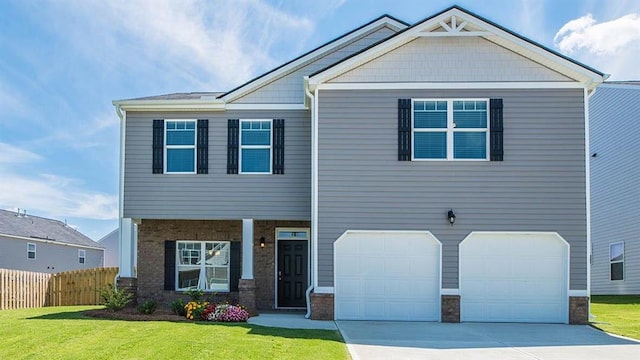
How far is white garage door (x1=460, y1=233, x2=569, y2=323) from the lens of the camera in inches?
571

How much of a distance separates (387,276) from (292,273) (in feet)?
11.4

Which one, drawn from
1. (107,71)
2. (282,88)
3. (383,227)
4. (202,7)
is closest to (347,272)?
(383,227)

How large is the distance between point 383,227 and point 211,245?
5.29m

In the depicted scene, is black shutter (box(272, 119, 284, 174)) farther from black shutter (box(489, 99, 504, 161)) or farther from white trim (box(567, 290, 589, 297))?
white trim (box(567, 290, 589, 297))

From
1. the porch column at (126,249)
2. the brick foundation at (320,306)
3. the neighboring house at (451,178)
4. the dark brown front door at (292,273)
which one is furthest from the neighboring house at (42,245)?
the neighboring house at (451,178)

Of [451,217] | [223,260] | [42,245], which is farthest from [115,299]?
[42,245]

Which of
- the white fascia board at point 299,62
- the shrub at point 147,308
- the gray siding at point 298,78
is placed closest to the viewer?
the shrub at point 147,308

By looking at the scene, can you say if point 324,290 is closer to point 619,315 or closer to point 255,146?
point 255,146

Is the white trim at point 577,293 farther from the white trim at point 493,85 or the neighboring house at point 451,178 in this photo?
the white trim at point 493,85

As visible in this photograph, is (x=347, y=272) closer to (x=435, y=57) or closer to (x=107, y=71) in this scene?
(x=435, y=57)

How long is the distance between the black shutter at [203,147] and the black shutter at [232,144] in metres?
0.55

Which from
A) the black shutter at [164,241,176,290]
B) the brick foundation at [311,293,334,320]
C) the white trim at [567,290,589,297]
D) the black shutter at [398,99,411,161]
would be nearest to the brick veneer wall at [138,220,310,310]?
the black shutter at [164,241,176,290]

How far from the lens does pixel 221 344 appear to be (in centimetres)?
973

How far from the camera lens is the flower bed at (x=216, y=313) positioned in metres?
13.3
